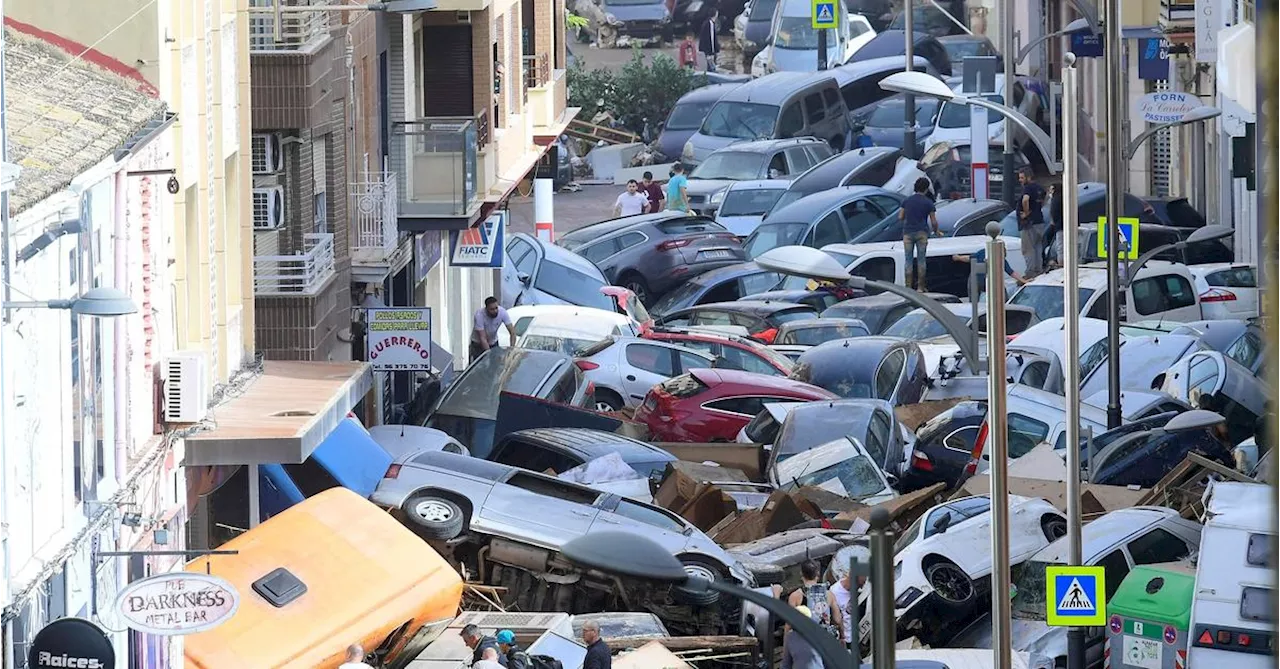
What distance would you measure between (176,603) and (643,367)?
15.5 m

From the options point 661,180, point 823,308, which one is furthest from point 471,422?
point 661,180

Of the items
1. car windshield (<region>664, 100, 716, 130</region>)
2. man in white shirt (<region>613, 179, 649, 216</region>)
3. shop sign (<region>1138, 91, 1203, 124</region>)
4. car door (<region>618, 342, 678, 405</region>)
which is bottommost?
car door (<region>618, 342, 678, 405</region>)

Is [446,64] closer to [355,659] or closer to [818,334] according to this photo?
[818,334]

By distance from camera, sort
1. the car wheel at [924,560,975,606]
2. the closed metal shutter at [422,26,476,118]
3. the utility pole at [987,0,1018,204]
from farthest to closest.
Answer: the utility pole at [987,0,1018,204] < the closed metal shutter at [422,26,476,118] < the car wheel at [924,560,975,606]

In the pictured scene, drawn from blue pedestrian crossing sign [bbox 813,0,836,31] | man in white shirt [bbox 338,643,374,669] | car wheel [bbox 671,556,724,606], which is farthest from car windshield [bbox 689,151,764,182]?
man in white shirt [bbox 338,643,374,669]

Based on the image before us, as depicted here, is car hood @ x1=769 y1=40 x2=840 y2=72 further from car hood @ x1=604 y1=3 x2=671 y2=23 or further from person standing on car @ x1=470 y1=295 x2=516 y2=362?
person standing on car @ x1=470 y1=295 x2=516 y2=362

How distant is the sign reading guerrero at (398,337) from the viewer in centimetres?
2605

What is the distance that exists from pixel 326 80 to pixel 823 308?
39.1 ft

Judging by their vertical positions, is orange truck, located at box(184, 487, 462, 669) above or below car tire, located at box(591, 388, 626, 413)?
below

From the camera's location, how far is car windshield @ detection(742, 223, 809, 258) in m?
40.5

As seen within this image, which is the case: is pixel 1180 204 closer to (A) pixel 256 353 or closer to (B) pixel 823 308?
(B) pixel 823 308

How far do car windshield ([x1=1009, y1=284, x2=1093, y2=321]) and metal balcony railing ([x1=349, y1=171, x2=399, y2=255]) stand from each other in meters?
8.50

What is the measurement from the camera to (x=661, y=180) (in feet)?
175

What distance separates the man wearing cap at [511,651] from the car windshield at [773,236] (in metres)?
23.2
